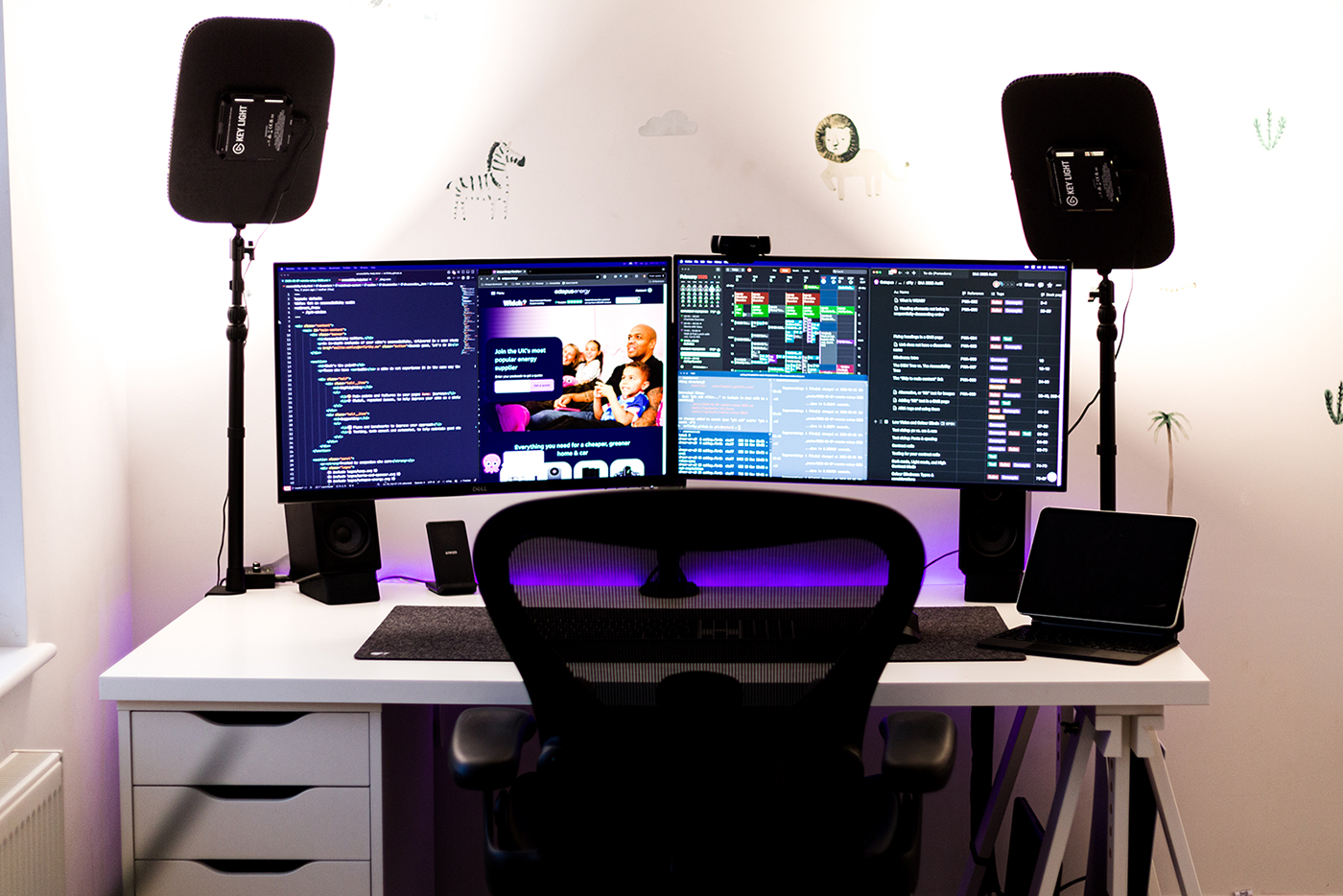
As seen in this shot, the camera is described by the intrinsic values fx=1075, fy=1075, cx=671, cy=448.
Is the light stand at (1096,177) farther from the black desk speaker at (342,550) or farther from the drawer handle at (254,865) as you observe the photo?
the drawer handle at (254,865)

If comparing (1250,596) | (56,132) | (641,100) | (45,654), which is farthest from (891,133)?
(45,654)

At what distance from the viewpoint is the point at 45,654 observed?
5.84 ft

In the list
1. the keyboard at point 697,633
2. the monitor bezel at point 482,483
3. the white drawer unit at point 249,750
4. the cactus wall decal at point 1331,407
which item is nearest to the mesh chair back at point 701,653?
the keyboard at point 697,633

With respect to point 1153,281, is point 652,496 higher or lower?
lower

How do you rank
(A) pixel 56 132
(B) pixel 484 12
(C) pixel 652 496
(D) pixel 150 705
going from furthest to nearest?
(B) pixel 484 12
(A) pixel 56 132
(D) pixel 150 705
(C) pixel 652 496

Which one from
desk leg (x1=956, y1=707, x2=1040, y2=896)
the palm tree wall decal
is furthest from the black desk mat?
the palm tree wall decal

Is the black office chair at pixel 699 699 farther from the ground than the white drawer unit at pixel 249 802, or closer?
farther from the ground

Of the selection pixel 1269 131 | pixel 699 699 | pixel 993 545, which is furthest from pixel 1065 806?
pixel 1269 131

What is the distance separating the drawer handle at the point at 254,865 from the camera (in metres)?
1.56

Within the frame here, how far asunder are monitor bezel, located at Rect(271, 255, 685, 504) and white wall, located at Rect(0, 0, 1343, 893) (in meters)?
0.32

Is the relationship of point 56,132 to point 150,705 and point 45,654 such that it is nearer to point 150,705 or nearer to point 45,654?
point 45,654

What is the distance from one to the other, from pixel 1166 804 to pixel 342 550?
143 centimetres

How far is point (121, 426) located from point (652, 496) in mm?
1542

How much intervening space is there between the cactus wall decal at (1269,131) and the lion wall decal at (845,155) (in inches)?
27.5
